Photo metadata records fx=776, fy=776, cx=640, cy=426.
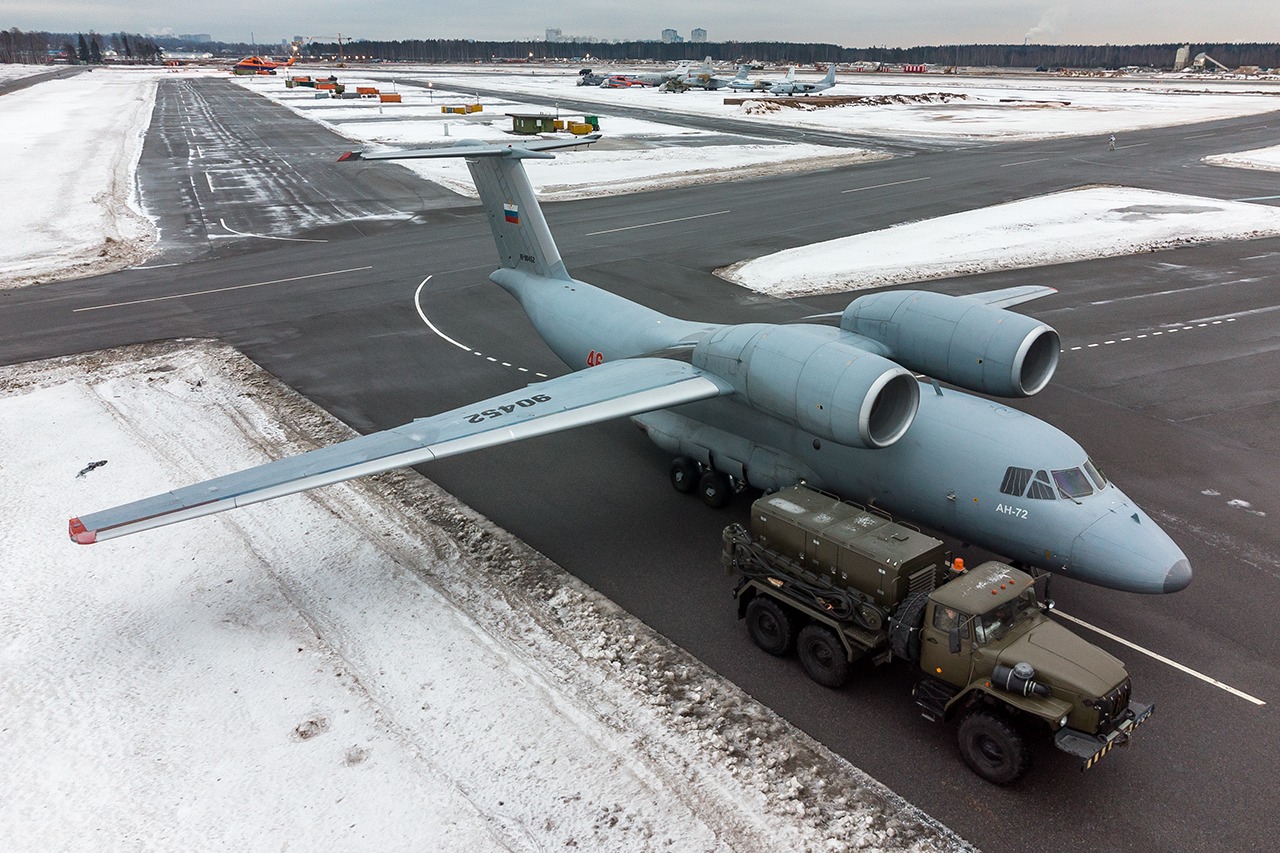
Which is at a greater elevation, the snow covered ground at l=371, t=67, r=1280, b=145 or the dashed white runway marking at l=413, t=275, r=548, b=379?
the snow covered ground at l=371, t=67, r=1280, b=145

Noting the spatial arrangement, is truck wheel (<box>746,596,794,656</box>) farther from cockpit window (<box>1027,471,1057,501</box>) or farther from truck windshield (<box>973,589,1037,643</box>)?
cockpit window (<box>1027,471,1057,501</box>)

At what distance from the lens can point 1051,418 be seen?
750 inches

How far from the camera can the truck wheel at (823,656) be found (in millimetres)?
10375

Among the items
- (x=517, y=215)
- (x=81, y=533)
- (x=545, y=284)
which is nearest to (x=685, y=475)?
(x=545, y=284)

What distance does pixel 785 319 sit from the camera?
86.4ft

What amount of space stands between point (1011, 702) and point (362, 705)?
8.12 m

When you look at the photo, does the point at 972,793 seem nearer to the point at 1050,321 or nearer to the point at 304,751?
the point at 304,751

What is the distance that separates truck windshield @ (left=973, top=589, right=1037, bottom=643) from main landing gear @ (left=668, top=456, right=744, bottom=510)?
6.30m

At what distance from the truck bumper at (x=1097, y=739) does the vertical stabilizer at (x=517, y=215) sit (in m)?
14.7

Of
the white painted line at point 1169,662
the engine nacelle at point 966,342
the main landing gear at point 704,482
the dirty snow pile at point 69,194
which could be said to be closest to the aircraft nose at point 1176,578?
the white painted line at point 1169,662

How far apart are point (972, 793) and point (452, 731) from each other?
6.39m

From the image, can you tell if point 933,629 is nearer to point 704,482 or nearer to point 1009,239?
point 704,482

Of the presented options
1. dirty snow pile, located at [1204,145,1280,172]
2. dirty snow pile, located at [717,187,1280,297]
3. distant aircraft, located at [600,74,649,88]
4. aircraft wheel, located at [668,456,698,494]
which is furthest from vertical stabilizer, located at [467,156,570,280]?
distant aircraft, located at [600,74,649,88]

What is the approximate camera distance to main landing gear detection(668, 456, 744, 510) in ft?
50.7
